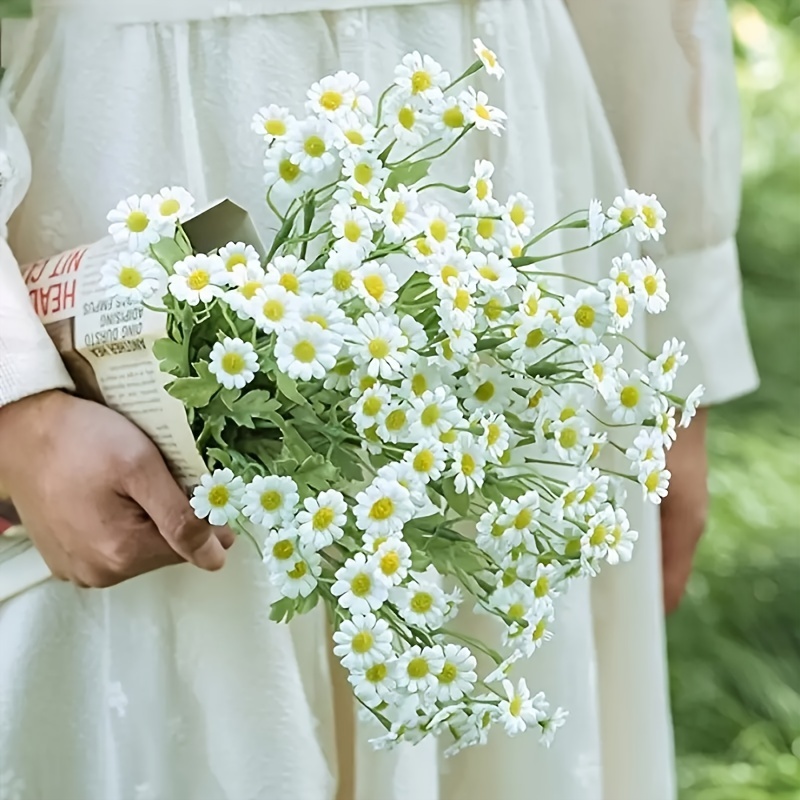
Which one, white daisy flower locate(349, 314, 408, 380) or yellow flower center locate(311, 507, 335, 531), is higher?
white daisy flower locate(349, 314, 408, 380)

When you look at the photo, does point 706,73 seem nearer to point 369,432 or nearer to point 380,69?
point 380,69

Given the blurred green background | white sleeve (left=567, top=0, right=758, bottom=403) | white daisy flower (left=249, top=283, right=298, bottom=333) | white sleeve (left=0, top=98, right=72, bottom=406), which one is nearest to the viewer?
white daisy flower (left=249, top=283, right=298, bottom=333)

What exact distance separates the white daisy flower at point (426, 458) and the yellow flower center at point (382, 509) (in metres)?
0.02

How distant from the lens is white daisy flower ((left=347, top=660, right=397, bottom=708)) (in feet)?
1.34

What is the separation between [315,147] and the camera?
41 centimetres

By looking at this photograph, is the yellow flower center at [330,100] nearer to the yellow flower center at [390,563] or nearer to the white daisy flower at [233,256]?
the white daisy flower at [233,256]

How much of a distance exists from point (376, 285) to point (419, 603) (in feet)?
0.45

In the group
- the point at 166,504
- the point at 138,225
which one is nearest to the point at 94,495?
the point at 166,504

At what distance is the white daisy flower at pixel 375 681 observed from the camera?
41 cm

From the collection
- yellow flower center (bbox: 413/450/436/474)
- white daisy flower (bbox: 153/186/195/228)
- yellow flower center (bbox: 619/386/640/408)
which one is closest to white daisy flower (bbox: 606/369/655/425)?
yellow flower center (bbox: 619/386/640/408)

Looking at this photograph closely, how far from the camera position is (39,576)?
1.74ft

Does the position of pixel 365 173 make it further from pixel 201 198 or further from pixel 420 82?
pixel 201 198

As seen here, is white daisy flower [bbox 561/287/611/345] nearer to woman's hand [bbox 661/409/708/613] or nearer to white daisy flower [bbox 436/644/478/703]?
white daisy flower [bbox 436/644/478/703]

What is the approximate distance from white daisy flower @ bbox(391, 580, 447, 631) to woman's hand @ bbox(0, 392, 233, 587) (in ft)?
0.34
